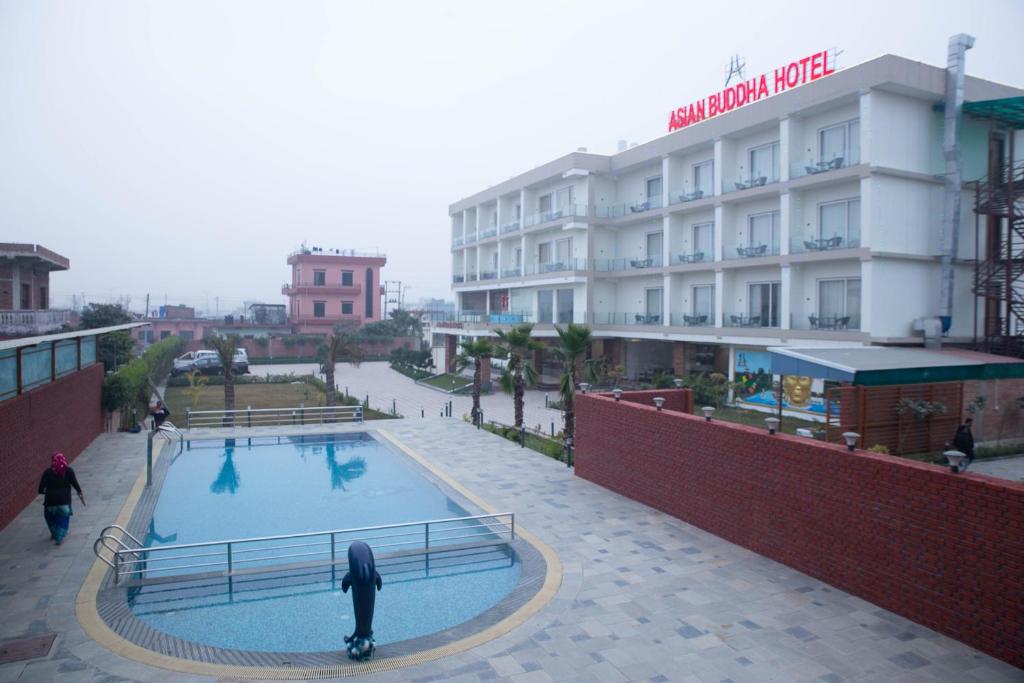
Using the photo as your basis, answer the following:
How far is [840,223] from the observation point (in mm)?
24344

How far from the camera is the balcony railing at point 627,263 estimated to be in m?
33.5

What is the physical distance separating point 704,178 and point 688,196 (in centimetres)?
128

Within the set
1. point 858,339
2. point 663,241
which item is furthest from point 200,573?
point 663,241

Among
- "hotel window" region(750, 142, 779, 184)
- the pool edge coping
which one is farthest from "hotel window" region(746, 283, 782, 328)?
the pool edge coping

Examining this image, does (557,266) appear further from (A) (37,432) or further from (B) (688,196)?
(A) (37,432)

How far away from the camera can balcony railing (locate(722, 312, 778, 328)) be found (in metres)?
27.2

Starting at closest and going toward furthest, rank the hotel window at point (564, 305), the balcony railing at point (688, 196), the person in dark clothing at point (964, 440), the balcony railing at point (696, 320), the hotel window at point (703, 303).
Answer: the person in dark clothing at point (964, 440)
the balcony railing at point (688, 196)
the balcony railing at point (696, 320)
the hotel window at point (703, 303)
the hotel window at point (564, 305)

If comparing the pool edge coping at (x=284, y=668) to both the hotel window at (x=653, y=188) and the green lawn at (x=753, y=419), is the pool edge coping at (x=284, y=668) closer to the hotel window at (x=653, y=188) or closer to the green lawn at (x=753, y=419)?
the green lawn at (x=753, y=419)

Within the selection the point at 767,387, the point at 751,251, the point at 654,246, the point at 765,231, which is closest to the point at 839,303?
the point at 751,251

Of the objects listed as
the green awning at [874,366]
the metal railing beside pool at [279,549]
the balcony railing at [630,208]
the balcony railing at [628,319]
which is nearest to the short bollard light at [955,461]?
the green awning at [874,366]

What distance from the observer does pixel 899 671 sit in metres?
7.05

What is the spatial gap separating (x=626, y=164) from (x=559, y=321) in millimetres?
9363

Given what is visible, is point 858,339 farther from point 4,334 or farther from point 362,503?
point 4,334

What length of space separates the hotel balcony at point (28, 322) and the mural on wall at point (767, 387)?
26950 millimetres
